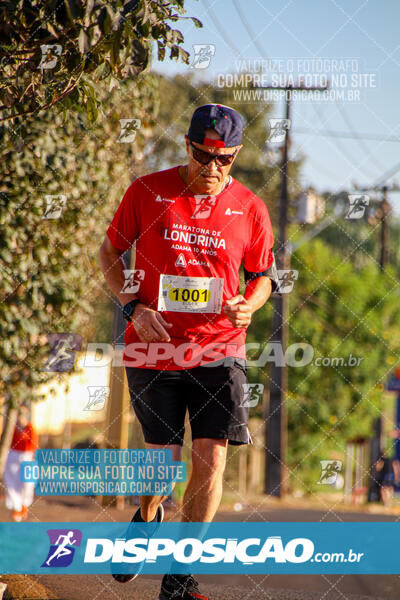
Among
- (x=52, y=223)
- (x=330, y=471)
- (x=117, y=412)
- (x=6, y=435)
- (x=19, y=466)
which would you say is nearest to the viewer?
(x=330, y=471)

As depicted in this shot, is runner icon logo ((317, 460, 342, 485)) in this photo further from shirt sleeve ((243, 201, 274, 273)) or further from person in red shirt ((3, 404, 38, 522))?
person in red shirt ((3, 404, 38, 522))

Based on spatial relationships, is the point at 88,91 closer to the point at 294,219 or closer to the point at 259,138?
the point at 294,219

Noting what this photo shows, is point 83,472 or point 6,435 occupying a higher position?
point 6,435

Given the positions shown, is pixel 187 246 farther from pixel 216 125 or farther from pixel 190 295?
pixel 216 125

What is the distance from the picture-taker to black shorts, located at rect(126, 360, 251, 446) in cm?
375

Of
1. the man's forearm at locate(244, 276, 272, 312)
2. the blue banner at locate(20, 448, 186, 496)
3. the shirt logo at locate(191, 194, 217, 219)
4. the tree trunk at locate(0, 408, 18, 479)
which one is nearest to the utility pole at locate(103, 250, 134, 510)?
the blue banner at locate(20, 448, 186, 496)

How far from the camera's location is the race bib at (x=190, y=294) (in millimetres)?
3789

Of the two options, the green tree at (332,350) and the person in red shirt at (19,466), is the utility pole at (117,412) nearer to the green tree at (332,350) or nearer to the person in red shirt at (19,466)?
the person in red shirt at (19,466)

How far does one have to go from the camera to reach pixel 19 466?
342 inches

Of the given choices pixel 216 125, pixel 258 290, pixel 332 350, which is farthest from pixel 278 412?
pixel 216 125

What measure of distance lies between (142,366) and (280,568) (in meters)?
1.28

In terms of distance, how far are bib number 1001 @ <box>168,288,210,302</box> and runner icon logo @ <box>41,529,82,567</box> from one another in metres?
1.59

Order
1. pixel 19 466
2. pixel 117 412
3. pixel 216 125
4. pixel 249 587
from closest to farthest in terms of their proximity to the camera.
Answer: pixel 216 125 → pixel 249 587 → pixel 19 466 → pixel 117 412

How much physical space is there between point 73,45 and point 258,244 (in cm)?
126
